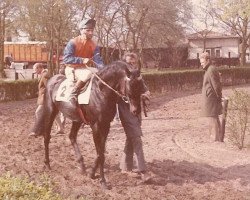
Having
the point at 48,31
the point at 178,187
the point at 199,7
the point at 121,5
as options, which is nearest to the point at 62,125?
the point at 178,187

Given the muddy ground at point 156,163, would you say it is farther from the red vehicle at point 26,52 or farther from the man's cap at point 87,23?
the red vehicle at point 26,52

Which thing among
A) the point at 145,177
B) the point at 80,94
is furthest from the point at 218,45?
the point at 145,177

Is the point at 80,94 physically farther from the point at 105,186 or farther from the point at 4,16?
the point at 4,16

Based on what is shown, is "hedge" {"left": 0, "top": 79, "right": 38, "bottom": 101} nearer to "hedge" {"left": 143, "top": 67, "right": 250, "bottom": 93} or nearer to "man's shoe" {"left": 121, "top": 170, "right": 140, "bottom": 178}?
"hedge" {"left": 143, "top": 67, "right": 250, "bottom": 93}

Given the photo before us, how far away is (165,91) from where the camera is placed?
26.9 metres

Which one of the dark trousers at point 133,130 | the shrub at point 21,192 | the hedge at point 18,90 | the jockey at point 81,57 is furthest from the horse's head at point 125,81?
the hedge at point 18,90

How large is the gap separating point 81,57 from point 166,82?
18946 millimetres

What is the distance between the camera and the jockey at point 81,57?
801 cm

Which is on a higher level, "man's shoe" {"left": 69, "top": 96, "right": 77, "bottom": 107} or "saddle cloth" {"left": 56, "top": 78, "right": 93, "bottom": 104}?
"saddle cloth" {"left": 56, "top": 78, "right": 93, "bottom": 104}

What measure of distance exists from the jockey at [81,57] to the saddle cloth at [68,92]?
11 centimetres

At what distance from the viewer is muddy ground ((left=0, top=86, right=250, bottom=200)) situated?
23.9 feet

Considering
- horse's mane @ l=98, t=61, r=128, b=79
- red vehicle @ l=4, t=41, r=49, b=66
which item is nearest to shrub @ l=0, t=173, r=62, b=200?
horse's mane @ l=98, t=61, r=128, b=79

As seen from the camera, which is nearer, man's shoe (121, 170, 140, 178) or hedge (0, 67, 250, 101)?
man's shoe (121, 170, 140, 178)

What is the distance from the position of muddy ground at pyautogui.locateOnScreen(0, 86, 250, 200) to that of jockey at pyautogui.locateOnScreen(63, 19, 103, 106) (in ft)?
4.96
